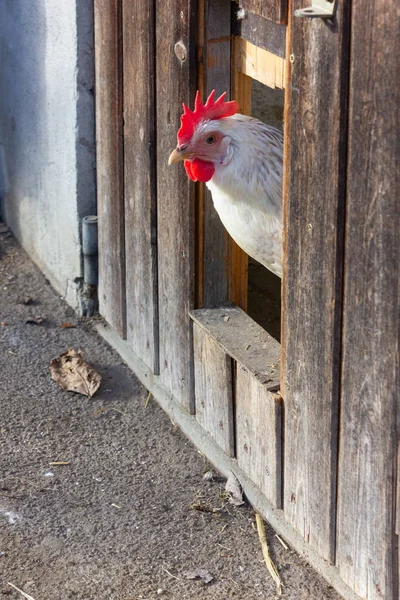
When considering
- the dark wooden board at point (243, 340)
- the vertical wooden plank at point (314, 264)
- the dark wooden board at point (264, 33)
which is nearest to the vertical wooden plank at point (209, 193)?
the dark wooden board at point (243, 340)

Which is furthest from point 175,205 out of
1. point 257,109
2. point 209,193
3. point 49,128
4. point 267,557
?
point 257,109

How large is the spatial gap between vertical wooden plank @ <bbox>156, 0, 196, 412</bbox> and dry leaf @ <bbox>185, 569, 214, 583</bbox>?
979 millimetres

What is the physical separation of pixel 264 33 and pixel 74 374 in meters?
2.38

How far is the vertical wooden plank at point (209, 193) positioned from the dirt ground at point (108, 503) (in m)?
0.84

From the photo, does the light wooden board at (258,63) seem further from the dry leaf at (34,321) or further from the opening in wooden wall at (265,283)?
the dry leaf at (34,321)

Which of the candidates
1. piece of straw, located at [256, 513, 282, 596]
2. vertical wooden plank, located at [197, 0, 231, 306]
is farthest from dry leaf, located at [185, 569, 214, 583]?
vertical wooden plank, located at [197, 0, 231, 306]

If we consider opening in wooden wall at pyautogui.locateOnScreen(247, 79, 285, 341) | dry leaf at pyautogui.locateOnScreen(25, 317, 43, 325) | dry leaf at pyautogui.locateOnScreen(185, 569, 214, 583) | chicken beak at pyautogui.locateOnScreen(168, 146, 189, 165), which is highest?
chicken beak at pyautogui.locateOnScreen(168, 146, 189, 165)

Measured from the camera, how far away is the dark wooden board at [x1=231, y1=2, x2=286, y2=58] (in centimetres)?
352

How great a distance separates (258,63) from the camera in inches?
155

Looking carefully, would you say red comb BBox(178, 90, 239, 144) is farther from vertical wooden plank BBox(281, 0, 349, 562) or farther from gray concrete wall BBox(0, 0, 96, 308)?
gray concrete wall BBox(0, 0, 96, 308)

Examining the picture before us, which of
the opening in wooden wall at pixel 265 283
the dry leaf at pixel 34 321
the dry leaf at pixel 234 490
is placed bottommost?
the dry leaf at pixel 234 490

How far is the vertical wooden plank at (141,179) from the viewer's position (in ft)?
15.0

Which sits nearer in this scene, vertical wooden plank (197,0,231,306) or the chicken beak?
the chicken beak

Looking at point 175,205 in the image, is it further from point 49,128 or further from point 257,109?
point 257,109
